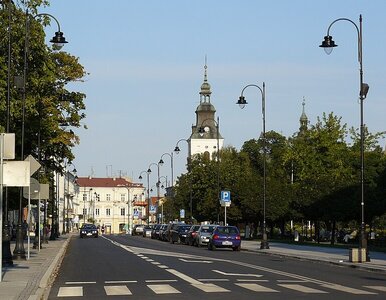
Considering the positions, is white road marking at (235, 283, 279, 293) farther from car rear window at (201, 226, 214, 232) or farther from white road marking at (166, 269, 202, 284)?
car rear window at (201, 226, 214, 232)

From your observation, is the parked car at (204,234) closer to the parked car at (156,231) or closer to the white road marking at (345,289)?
the parked car at (156,231)

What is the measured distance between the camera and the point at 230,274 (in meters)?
27.4

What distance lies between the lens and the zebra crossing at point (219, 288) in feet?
65.9

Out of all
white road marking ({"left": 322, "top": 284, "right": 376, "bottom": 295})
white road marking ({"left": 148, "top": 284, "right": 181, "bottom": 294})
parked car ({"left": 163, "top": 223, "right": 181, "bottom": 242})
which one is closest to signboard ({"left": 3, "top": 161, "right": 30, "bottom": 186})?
white road marking ({"left": 148, "top": 284, "right": 181, "bottom": 294})

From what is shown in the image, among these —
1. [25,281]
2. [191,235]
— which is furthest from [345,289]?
[191,235]

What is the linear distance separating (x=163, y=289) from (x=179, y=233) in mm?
54456

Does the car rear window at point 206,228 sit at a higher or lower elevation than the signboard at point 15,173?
lower

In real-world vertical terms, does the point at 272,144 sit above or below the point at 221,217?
above

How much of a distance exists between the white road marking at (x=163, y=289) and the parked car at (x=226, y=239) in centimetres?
3174

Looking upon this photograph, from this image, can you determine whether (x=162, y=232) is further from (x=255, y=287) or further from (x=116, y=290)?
(x=116, y=290)

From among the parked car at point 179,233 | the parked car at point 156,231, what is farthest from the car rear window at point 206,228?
the parked car at point 156,231

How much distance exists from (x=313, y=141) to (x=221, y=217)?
13.1 meters

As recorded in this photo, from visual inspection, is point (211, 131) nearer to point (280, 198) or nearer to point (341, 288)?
point (280, 198)

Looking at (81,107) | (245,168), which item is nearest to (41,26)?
(81,107)
